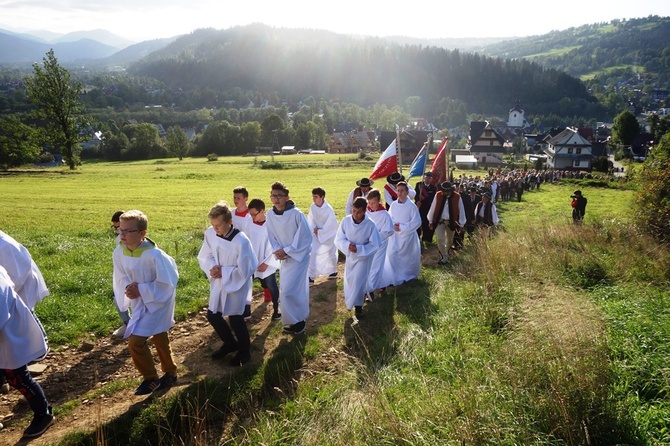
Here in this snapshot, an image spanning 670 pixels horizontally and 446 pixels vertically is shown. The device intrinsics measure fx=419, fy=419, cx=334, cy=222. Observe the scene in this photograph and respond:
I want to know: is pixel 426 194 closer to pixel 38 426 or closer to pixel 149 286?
Result: pixel 149 286

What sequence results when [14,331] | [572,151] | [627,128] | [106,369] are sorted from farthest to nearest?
[627,128] → [572,151] → [106,369] → [14,331]

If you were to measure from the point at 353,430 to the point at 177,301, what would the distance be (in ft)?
17.3

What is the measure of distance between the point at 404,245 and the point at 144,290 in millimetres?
6064

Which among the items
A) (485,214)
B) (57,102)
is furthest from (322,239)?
(57,102)

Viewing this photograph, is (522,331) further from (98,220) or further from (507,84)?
(507,84)

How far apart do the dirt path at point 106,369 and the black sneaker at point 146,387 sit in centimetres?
7

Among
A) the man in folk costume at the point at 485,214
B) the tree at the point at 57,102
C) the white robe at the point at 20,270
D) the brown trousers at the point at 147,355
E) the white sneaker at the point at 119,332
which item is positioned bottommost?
the white sneaker at the point at 119,332

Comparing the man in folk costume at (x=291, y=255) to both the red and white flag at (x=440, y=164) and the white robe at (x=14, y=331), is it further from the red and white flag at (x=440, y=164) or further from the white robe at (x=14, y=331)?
the red and white flag at (x=440, y=164)

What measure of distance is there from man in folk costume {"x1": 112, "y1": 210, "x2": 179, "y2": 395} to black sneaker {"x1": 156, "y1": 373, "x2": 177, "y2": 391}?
0.07 metres

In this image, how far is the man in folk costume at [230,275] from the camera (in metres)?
5.75

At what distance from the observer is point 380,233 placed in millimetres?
8711

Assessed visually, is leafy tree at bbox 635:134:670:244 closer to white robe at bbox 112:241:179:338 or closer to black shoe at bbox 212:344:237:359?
black shoe at bbox 212:344:237:359

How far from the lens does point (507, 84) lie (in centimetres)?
18912

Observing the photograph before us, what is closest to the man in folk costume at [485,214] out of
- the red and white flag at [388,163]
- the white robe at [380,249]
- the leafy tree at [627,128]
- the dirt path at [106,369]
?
the red and white flag at [388,163]
